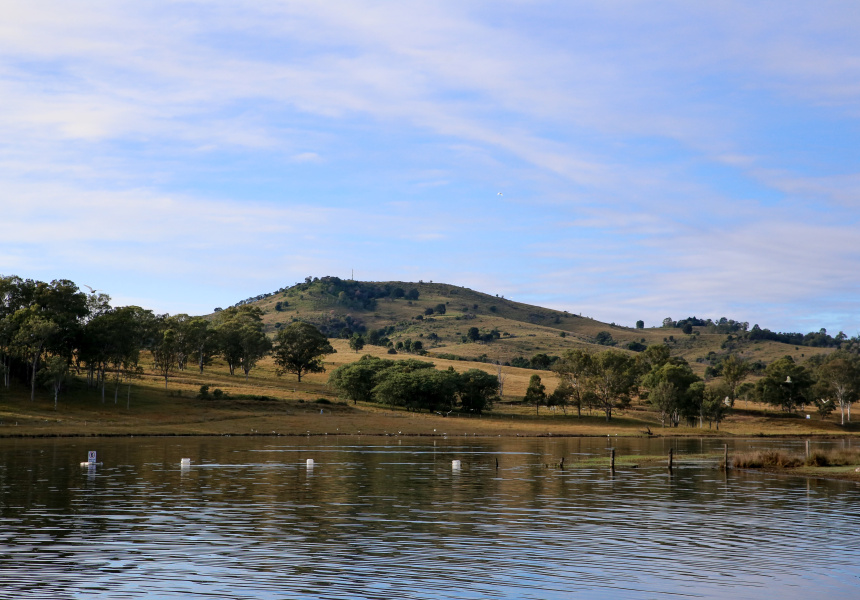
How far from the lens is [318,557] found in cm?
3133

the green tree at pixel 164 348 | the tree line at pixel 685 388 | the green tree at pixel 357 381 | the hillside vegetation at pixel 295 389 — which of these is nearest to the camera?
the hillside vegetation at pixel 295 389

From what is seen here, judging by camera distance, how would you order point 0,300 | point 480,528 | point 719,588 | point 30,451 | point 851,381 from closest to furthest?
point 719,588 < point 480,528 < point 30,451 < point 0,300 < point 851,381

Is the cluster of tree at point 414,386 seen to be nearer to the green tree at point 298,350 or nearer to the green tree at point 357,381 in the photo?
the green tree at point 357,381

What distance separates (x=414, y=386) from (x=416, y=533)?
4906 inches

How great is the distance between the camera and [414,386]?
531ft

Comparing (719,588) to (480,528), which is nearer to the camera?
(719,588)

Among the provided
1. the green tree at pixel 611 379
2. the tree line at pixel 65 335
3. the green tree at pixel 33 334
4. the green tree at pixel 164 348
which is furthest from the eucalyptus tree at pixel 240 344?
the green tree at pixel 611 379

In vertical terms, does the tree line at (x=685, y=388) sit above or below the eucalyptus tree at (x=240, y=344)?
below

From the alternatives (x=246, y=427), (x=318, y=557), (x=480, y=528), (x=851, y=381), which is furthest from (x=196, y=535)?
(x=851, y=381)

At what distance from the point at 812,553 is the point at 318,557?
19.2 m

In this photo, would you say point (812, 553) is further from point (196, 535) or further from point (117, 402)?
point (117, 402)

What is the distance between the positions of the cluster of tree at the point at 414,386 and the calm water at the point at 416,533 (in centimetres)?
9343

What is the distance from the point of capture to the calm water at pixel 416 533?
27188 millimetres

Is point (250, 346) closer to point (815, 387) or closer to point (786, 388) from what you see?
point (786, 388)
